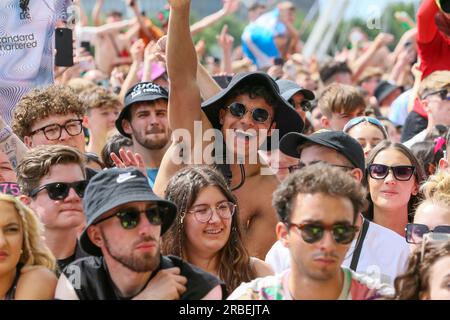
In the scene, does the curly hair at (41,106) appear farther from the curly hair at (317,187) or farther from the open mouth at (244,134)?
the curly hair at (317,187)

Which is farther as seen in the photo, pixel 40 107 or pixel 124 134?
pixel 124 134

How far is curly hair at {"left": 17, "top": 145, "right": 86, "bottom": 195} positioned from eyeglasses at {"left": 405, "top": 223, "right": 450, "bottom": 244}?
168 cm

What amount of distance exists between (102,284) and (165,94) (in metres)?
3.01

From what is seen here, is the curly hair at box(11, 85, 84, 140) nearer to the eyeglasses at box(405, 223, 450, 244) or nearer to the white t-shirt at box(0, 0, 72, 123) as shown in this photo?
the white t-shirt at box(0, 0, 72, 123)

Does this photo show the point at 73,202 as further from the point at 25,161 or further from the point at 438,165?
the point at 438,165

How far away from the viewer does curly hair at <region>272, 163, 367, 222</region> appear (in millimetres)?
4395

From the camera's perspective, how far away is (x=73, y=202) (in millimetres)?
5367

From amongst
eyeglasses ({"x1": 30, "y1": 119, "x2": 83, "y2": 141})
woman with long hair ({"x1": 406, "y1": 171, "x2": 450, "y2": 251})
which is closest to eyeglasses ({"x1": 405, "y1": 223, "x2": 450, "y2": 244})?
woman with long hair ({"x1": 406, "y1": 171, "x2": 450, "y2": 251})

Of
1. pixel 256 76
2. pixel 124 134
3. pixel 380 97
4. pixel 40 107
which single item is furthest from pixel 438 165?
pixel 380 97

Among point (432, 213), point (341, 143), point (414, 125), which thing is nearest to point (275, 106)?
point (341, 143)

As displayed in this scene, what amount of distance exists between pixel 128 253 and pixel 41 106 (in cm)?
231

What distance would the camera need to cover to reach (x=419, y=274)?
14.6 feet
